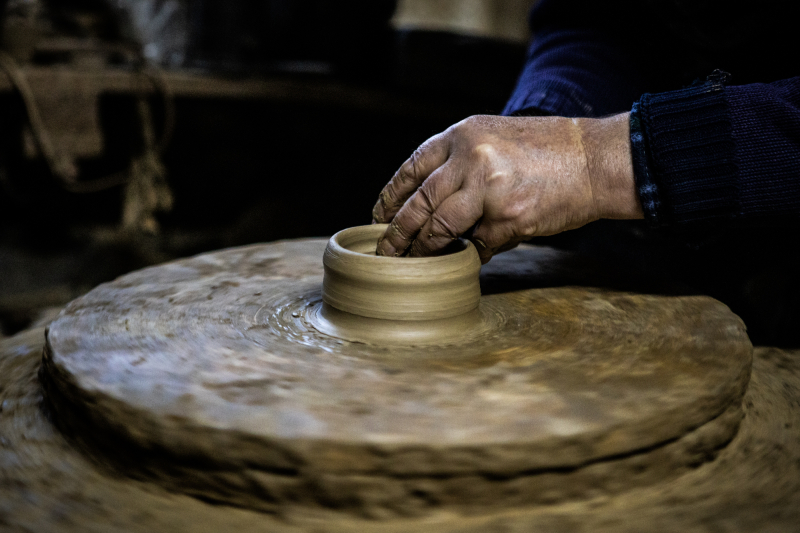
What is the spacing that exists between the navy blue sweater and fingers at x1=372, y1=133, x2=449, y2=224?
41 cm

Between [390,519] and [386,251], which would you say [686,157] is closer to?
[386,251]

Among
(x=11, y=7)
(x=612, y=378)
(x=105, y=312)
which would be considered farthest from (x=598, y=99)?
(x=11, y=7)

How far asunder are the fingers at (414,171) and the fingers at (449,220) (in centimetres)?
11

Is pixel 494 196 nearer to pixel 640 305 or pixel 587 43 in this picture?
pixel 640 305

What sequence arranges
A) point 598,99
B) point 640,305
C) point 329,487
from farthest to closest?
point 598,99
point 640,305
point 329,487

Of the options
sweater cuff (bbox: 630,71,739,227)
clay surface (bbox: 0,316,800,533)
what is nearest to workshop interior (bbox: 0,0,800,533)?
clay surface (bbox: 0,316,800,533)

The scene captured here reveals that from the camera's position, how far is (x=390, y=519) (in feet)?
3.10

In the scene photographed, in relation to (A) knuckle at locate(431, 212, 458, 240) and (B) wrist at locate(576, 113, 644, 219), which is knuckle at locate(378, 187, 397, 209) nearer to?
(A) knuckle at locate(431, 212, 458, 240)

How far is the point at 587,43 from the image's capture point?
6.80ft

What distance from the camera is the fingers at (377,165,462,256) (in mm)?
1382

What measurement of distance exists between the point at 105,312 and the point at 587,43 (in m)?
1.63

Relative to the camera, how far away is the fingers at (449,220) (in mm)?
1370

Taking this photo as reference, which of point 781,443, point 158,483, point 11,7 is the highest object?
point 11,7

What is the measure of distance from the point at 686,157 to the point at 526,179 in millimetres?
317
